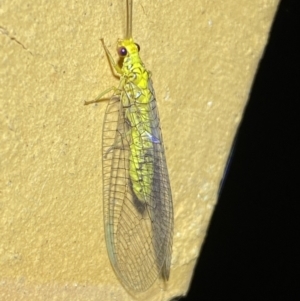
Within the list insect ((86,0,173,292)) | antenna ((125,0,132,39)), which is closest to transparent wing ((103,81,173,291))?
insect ((86,0,173,292))

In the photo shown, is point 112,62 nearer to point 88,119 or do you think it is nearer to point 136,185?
point 88,119

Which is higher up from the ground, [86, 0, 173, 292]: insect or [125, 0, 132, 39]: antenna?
[125, 0, 132, 39]: antenna

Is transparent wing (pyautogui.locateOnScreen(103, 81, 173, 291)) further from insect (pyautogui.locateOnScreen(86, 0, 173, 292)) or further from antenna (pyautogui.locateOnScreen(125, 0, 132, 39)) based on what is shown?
antenna (pyautogui.locateOnScreen(125, 0, 132, 39))

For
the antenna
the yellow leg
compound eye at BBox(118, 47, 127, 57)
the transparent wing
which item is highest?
the antenna

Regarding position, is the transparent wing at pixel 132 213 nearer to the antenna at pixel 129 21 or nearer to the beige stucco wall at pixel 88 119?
the beige stucco wall at pixel 88 119

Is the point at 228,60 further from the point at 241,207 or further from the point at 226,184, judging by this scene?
the point at 241,207

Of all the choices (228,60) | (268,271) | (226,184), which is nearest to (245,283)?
(268,271)

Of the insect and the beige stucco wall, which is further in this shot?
the insect
